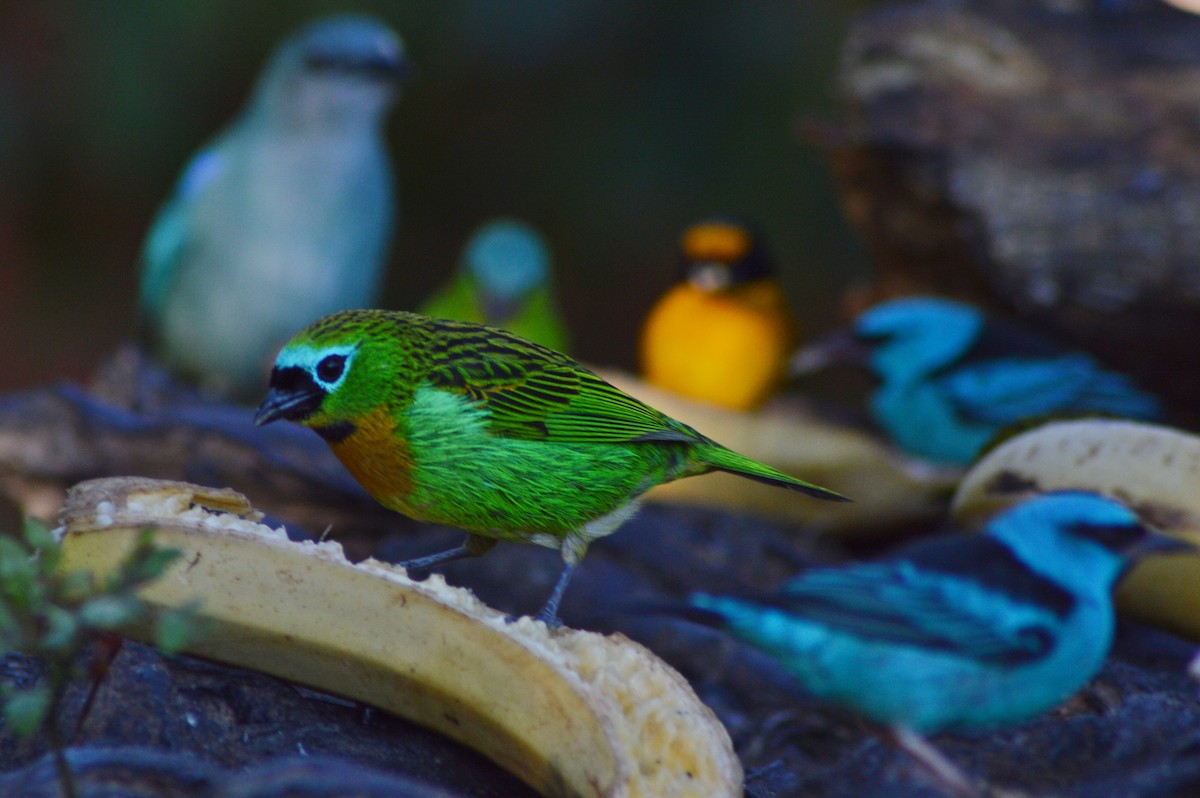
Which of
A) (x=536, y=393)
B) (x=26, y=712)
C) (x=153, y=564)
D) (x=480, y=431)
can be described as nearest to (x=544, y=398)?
(x=536, y=393)

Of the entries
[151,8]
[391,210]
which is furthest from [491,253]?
[151,8]

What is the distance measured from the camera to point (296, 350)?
1984 mm

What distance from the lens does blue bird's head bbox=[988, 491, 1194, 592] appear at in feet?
6.03

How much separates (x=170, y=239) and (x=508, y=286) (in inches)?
48.8

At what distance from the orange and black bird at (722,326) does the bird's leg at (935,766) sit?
2576 millimetres

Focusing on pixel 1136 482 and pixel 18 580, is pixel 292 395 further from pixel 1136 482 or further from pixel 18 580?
pixel 1136 482

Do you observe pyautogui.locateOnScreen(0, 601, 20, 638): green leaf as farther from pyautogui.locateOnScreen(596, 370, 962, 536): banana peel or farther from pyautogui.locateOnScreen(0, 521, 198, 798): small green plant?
pyautogui.locateOnScreen(596, 370, 962, 536): banana peel

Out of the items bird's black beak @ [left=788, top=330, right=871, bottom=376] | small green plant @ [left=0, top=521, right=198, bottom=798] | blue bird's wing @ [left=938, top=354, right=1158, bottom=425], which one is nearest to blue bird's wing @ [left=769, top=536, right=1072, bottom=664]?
small green plant @ [left=0, top=521, right=198, bottom=798]

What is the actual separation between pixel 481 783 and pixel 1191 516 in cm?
137

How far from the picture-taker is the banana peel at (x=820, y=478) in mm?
3697

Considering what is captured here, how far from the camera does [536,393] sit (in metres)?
2.14

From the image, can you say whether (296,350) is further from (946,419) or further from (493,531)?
(946,419)

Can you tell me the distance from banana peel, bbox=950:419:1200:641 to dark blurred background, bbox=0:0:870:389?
395 cm

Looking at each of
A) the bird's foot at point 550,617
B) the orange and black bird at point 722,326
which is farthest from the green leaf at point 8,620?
the orange and black bird at point 722,326
